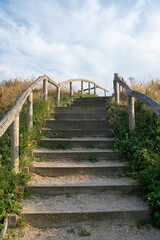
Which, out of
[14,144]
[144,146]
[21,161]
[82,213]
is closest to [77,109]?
[144,146]

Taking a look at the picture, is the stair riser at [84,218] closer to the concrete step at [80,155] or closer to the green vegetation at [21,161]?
the green vegetation at [21,161]

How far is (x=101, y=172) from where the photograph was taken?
4.03 m

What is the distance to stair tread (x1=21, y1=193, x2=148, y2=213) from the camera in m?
3.06

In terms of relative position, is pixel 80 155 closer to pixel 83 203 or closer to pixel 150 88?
pixel 83 203

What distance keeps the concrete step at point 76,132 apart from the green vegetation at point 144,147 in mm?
255

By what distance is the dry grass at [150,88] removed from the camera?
20.1 ft

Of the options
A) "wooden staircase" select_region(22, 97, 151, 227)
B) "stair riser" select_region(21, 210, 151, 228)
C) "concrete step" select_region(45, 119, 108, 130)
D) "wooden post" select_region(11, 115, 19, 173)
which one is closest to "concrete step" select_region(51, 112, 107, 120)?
"concrete step" select_region(45, 119, 108, 130)

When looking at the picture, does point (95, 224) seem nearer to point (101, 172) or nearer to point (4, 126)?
point (101, 172)

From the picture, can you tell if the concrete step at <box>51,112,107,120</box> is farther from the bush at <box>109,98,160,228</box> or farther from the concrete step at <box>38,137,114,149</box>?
the concrete step at <box>38,137,114,149</box>

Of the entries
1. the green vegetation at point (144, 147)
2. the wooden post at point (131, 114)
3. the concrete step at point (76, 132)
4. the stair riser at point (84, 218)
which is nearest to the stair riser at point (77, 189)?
the green vegetation at point (144, 147)

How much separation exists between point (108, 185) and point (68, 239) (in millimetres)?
1094

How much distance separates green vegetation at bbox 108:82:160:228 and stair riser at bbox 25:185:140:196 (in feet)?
0.99

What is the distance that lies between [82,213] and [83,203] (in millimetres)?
291

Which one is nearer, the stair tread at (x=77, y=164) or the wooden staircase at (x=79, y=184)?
the wooden staircase at (x=79, y=184)
